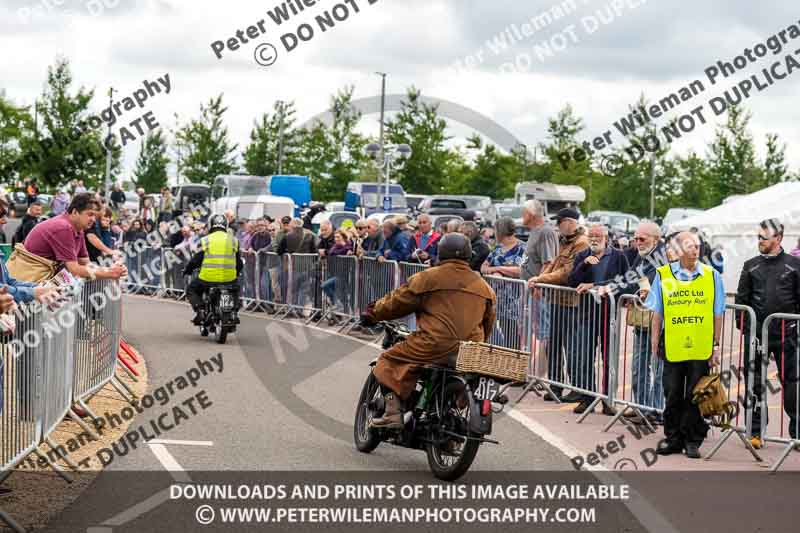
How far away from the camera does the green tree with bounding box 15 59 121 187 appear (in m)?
57.6

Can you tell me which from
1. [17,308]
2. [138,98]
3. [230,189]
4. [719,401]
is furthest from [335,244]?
[230,189]

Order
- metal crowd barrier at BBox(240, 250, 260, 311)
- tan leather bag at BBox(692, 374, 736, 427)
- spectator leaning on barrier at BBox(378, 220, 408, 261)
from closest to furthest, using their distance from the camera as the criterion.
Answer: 1. tan leather bag at BBox(692, 374, 736, 427)
2. spectator leaning on barrier at BBox(378, 220, 408, 261)
3. metal crowd barrier at BBox(240, 250, 260, 311)

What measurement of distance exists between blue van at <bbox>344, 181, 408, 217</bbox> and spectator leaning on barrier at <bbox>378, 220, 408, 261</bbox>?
25.9m

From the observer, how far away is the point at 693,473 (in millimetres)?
9227

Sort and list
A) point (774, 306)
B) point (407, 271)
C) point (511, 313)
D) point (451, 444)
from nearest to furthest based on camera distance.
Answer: point (451, 444)
point (774, 306)
point (511, 313)
point (407, 271)

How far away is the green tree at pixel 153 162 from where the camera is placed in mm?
73750

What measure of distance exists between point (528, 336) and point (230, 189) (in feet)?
120

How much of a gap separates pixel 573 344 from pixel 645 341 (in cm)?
136

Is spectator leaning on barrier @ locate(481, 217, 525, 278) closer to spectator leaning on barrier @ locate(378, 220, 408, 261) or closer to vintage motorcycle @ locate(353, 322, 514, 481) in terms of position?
spectator leaning on barrier @ locate(378, 220, 408, 261)

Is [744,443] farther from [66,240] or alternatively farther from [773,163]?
[773,163]

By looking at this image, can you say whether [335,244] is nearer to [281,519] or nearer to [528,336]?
[528,336]

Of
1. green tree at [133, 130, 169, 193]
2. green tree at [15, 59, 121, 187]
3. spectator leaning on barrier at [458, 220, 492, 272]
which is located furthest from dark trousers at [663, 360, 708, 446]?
green tree at [133, 130, 169, 193]

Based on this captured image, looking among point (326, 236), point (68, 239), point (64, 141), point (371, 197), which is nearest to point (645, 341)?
point (68, 239)

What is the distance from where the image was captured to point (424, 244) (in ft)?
65.8
